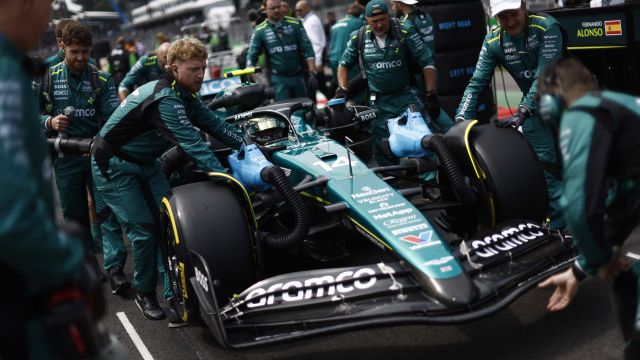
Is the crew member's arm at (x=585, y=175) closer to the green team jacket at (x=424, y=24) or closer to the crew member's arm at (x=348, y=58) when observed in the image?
the crew member's arm at (x=348, y=58)

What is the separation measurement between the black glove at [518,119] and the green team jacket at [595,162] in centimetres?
205

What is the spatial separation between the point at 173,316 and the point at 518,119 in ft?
8.48

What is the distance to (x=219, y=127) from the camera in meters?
4.89

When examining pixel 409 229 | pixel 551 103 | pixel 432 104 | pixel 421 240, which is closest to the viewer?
pixel 551 103

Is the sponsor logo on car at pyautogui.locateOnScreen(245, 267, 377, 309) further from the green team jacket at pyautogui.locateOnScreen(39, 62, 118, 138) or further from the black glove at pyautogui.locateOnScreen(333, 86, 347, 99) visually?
the black glove at pyautogui.locateOnScreen(333, 86, 347, 99)

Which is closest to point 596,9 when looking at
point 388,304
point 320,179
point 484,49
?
point 484,49

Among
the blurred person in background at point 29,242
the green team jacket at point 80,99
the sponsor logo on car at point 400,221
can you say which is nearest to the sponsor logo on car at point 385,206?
the sponsor logo on car at point 400,221

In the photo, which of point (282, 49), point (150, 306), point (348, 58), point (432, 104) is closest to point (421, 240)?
point (150, 306)

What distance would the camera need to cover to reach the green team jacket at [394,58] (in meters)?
6.45

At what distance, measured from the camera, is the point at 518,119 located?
4.78 meters

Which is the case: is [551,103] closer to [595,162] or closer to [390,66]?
[595,162]

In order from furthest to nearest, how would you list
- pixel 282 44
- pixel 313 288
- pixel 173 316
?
pixel 282 44, pixel 173 316, pixel 313 288

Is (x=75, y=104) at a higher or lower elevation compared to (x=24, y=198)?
lower

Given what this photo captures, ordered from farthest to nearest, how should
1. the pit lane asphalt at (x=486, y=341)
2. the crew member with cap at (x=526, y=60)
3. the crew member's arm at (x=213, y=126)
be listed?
A: 1. the crew member with cap at (x=526, y=60)
2. the crew member's arm at (x=213, y=126)
3. the pit lane asphalt at (x=486, y=341)
